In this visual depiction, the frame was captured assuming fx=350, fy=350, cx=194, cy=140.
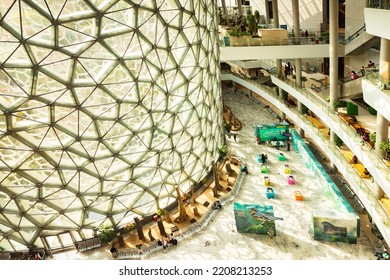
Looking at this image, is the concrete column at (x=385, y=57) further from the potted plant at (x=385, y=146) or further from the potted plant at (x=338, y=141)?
the potted plant at (x=338, y=141)

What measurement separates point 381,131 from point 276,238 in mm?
7010

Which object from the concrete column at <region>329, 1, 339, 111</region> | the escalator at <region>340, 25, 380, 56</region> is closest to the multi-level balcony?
the concrete column at <region>329, 1, 339, 111</region>

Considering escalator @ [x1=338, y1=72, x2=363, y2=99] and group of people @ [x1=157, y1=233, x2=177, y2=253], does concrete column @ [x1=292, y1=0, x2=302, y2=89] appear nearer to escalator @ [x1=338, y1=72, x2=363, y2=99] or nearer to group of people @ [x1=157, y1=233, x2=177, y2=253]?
escalator @ [x1=338, y1=72, x2=363, y2=99]

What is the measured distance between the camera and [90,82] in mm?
15492

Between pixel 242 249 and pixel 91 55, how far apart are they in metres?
11.6

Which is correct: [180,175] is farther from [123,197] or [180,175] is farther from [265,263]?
[265,263]

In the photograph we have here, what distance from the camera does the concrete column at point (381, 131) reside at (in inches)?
603

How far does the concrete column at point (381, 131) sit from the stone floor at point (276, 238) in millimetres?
4179

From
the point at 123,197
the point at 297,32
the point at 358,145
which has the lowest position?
the point at 123,197

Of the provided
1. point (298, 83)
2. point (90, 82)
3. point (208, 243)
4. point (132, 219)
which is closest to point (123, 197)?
point (132, 219)

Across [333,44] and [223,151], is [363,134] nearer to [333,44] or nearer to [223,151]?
[333,44]

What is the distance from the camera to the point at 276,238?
17.4m

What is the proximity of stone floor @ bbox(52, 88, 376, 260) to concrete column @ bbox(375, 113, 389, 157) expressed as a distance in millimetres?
4179

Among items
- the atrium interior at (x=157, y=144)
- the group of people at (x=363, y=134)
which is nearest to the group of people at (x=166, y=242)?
the atrium interior at (x=157, y=144)
